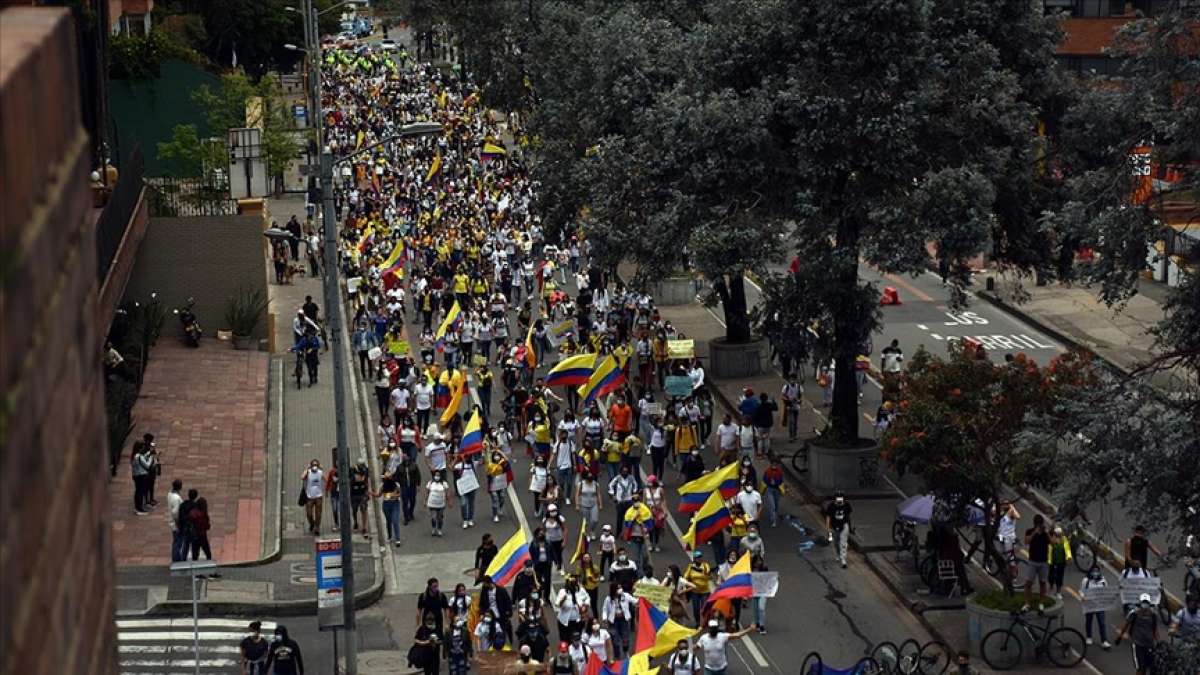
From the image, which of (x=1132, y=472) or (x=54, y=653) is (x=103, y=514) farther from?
(x=1132, y=472)

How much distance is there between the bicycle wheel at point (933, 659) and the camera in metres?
28.1

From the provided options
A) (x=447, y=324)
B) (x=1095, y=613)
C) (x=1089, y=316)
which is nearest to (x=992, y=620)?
(x=1095, y=613)

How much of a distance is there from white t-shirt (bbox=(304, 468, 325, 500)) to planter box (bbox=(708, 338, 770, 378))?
14491mm

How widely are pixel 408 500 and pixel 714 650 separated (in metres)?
10.8

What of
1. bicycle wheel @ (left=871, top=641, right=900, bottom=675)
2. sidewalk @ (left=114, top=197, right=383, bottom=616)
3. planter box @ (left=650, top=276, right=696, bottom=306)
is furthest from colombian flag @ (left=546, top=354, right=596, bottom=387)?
planter box @ (left=650, top=276, right=696, bottom=306)

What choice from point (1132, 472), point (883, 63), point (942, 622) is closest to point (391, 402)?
point (883, 63)

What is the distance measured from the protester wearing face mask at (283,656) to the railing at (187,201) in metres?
26.7

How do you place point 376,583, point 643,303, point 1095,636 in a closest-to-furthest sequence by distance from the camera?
1. point 1095,636
2. point 376,583
3. point 643,303

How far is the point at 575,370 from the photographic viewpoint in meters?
41.7

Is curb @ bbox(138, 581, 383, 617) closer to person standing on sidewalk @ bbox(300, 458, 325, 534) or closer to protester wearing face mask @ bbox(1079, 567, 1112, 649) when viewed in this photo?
person standing on sidewalk @ bbox(300, 458, 325, 534)

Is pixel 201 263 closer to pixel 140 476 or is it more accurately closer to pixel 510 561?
pixel 140 476

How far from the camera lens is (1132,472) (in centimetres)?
2545

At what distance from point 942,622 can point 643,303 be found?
21980 mm

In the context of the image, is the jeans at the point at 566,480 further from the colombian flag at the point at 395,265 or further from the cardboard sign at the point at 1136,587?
the colombian flag at the point at 395,265
